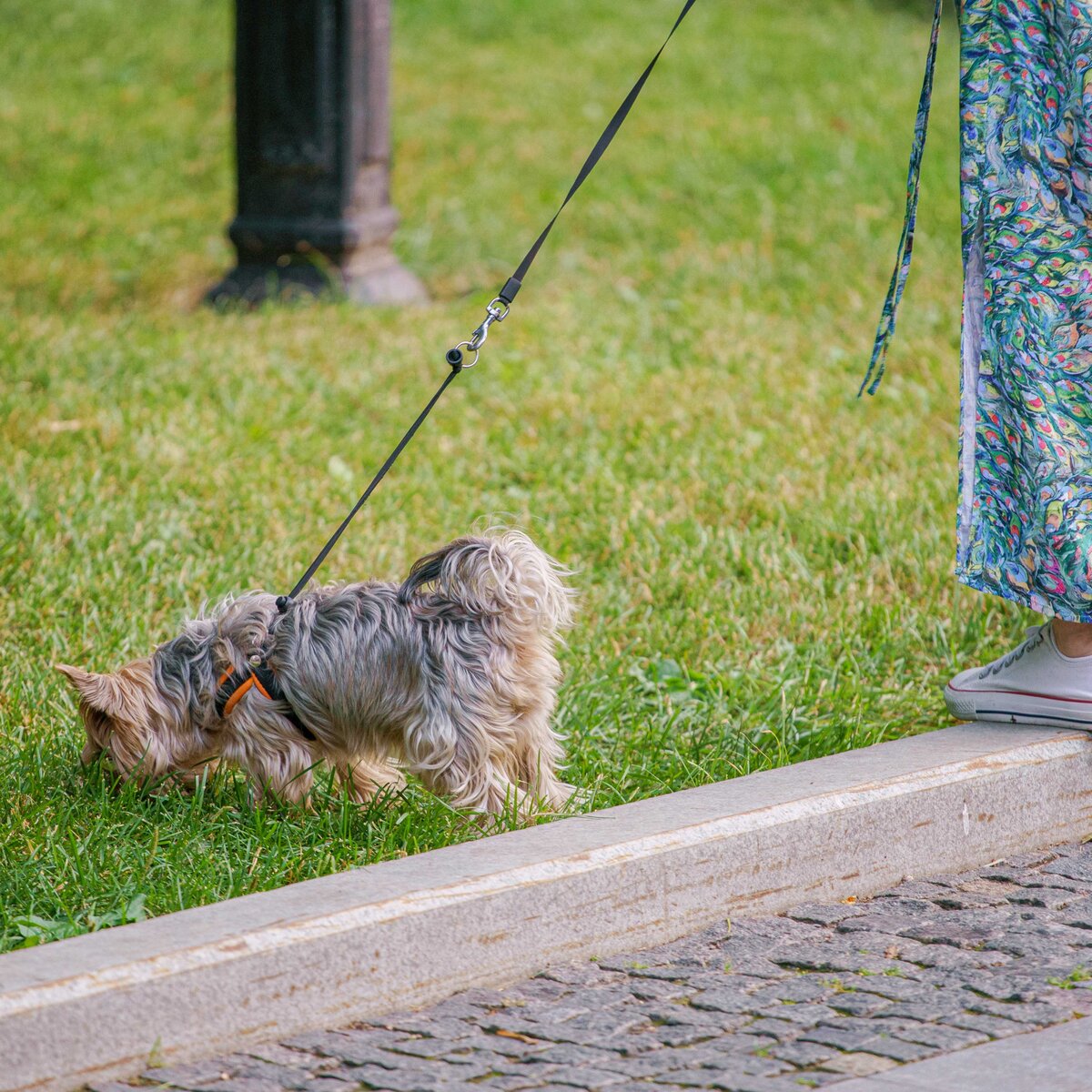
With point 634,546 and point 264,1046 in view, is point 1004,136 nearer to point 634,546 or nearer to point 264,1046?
point 634,546

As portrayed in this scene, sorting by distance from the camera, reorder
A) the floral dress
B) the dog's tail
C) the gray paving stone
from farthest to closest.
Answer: the floral dress, the dog's tail, the gray paving stone

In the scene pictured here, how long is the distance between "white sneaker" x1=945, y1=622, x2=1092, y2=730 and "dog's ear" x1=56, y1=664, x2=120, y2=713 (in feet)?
6.92

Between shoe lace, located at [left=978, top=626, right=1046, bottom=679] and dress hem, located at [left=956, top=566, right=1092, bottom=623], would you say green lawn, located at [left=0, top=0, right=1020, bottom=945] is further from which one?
dress hem, located at [left=956, top=566, right=1092, bottom=623]

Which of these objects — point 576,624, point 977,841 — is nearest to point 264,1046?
point 977,841

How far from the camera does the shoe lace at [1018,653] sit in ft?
13.3

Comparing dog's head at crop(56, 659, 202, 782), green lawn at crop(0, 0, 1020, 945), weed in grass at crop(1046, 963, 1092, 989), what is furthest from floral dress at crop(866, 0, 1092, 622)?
dog's head at crop(56, 659, 202, 782)

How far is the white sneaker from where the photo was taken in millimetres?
3957

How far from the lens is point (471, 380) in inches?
293

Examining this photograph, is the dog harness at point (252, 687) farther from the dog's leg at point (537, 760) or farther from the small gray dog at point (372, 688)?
the dog's leg at point (537, 760)

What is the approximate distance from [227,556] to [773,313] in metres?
4.11

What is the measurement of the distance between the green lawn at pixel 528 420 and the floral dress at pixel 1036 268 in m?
0.70

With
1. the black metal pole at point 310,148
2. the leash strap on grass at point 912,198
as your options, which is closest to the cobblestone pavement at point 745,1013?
the leash strap on grass at point 912,198

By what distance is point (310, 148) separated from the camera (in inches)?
343

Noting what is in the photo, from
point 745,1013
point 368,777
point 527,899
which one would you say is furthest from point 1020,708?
point 368,777
